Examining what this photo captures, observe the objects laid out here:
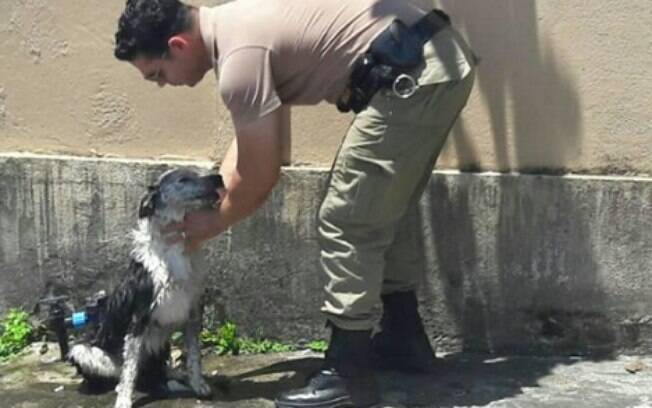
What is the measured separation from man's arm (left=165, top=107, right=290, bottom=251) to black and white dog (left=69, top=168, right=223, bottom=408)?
62 millimetres

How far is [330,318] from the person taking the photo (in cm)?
491

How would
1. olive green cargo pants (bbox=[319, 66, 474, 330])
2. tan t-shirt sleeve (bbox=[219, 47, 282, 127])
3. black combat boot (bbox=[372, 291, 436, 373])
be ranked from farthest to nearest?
1. black combat boot (bbox=[372, 291, 436, 373])
2. olive green cargo pants (bbox=[319, 66, 474, 330])
3. tan t-shirt sleeve (bbox=[219, 47, 282, 127])

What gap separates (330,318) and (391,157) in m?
0.70

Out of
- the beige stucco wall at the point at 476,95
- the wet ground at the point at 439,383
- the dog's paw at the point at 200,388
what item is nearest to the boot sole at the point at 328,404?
the wet ground at the point at 439,383

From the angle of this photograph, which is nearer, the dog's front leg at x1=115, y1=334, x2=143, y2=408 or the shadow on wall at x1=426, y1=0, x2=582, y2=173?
the dog's front leg at x1=115, y1=334, x2=143, y2=408

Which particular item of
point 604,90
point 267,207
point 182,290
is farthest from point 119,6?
point 604,90

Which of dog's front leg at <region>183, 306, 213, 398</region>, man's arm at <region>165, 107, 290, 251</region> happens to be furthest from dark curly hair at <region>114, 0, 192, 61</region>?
dog's front leg at <region>183, 306, 213, 398</region>

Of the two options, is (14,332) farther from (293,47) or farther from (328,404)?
(293,47)

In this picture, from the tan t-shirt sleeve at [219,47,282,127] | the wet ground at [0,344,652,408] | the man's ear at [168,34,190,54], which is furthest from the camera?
the wet ground at [0,344,652,408]

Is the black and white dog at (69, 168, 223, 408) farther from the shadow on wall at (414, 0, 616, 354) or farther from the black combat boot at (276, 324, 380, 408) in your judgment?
the shadow on wall at (414, 0, 616, 354)

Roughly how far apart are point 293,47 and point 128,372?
59.0 inches

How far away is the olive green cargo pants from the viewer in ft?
15.4

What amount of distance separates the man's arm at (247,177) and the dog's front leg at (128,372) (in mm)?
467

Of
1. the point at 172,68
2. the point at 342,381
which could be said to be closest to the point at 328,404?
the point at 342,381
